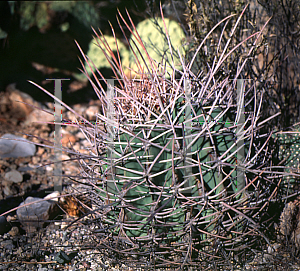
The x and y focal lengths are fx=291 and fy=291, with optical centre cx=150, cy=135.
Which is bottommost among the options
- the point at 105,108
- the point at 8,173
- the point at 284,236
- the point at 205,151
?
the point at 284,236

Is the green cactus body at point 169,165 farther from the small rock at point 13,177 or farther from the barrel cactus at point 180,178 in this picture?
the small rock at point 13,177

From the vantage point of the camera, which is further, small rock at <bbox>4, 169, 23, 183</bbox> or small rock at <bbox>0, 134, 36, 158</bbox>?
small rock at <bbox>0, 134, 36, 158</bbox>

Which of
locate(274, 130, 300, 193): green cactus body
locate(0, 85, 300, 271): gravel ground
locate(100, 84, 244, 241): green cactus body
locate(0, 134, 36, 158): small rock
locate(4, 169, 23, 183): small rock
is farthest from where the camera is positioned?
locate(0, 134, 36, 158): small rock

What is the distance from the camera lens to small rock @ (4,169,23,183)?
2.01 m

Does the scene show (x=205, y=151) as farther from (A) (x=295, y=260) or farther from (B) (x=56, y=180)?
(B) (x=56, y=180)

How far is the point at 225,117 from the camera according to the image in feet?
3.28

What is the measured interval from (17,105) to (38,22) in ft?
3.66

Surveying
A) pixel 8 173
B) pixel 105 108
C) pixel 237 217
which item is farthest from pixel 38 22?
pixel 237 217

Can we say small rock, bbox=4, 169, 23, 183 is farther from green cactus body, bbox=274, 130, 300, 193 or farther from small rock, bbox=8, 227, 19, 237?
green cactus body, bbox=274, 130, 300, 193

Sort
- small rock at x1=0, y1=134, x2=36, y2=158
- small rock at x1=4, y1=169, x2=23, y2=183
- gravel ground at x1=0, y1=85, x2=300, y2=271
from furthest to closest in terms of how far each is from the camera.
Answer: small rock at x1=0, y1=134, x2=36, y2=158
small rock at x1=4, y1=169, x2=23, y2=183
gravel ground at x1=0, y1=85, x2=300, y2=271

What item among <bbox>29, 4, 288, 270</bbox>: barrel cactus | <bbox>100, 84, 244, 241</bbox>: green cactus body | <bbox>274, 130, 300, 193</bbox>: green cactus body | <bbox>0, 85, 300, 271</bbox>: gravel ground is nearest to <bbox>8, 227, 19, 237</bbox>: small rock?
<bbox>0, 85, 300, 271</bbox>: gravel ground

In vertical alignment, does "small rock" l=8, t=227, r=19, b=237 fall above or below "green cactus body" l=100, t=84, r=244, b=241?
below

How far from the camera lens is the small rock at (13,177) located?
2010 mm

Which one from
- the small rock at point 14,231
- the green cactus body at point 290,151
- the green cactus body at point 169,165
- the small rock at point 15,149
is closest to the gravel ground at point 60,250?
the small rock at point 14,231
